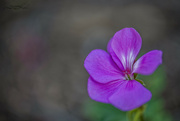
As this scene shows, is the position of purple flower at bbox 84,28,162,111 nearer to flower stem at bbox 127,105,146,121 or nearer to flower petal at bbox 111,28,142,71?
flower petal at bbox 111,28,142,71

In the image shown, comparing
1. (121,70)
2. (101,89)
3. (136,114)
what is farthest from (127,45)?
(136,114)

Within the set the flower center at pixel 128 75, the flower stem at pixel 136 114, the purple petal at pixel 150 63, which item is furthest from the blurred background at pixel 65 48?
the purple petal at pixel 150 63

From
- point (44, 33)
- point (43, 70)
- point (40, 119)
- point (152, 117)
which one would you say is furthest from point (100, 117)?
point (44, 33)

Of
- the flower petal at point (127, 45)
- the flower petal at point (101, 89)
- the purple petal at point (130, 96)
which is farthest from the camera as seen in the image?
the flower petal at point (127, 45)

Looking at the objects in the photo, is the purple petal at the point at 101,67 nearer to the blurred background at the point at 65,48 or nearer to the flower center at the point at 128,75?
the flower center at the point at 128,75

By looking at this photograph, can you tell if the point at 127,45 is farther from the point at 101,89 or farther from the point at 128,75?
the point at 101,89

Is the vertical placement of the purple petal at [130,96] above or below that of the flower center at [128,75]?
below

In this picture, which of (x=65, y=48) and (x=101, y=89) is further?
(x=65, y=48)

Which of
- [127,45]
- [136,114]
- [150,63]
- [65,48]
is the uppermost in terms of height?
[65,48]
